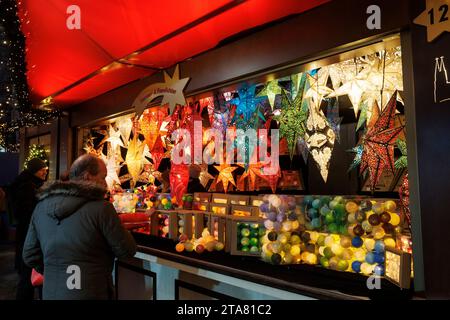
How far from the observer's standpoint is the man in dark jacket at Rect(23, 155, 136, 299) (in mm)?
2291

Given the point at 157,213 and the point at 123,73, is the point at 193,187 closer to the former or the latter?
the point at 157,213

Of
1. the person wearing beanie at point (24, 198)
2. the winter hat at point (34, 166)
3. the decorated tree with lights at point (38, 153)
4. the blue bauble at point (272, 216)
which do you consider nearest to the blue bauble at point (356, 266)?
the blue bauble at point (272, 216)

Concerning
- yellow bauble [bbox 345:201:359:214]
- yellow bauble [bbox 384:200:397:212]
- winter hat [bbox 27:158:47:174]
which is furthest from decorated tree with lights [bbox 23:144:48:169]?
yellow bauble [bbox 384:200:397:212]

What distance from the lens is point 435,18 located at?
1929 mm

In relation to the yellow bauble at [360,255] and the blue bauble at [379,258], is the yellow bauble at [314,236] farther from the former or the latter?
the blue bauble at [379,258]

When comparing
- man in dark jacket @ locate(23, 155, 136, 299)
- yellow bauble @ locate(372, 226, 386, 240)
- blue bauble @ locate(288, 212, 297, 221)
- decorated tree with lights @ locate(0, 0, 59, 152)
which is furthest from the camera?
decorated tree with lights @ locate(0, 0, 59, 152)

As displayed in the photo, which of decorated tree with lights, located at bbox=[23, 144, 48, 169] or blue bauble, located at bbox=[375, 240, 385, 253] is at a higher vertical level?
decorated tree with lights, located at bbox=[23, 144, 48, 169]

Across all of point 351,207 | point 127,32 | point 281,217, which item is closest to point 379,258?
point 351,207

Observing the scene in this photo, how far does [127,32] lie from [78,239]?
5.90 ft

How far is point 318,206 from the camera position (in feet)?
8.92

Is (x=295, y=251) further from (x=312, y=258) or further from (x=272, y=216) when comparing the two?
(x=272, y=216)

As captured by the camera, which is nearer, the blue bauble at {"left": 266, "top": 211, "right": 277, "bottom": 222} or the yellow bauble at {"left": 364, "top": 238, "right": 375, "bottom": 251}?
the yellow bauble at {"left": 364, "top": 238, "right": 375, "bottom": 251}

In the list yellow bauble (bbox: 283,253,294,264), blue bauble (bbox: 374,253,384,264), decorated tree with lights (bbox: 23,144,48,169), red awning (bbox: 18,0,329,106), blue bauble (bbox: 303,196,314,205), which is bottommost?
yellow bauble (bbox: 283,253,294,264)

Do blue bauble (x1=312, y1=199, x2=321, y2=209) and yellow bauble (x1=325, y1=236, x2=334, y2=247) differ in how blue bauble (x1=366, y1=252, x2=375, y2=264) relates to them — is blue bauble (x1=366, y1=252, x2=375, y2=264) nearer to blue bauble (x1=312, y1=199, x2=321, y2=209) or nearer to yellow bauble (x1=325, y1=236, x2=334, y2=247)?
yellow bauble (x1=325, y1=236, x2=334, y2=247)
